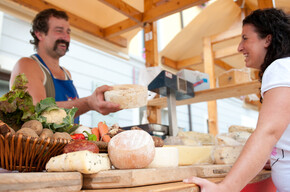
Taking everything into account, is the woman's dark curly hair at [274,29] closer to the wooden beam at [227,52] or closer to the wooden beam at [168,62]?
the wooden beam at [227,52]

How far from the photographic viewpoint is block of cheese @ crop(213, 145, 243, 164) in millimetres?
1606

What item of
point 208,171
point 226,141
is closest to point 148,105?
point 226,141

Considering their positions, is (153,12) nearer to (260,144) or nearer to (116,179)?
(260,144)

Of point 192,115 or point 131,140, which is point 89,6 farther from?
point 192,115

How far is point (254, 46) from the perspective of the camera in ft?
5.20

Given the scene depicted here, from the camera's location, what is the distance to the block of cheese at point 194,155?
5.08 feet

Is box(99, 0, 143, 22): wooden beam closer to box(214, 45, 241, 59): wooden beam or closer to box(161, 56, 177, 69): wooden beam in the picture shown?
box(161, 56, 177, 69): wooden beam

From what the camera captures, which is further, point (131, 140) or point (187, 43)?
point (187, 43)

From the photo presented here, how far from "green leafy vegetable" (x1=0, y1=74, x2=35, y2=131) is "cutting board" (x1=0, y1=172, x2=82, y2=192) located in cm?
49

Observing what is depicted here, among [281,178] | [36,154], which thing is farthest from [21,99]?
[281,178]

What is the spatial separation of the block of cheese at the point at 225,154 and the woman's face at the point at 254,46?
0.53 meters

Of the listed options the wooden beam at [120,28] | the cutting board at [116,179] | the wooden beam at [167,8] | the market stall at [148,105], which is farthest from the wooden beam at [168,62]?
the cutting board at [116,179]

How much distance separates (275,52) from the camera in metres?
1.48

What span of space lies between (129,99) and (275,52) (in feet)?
2.92
